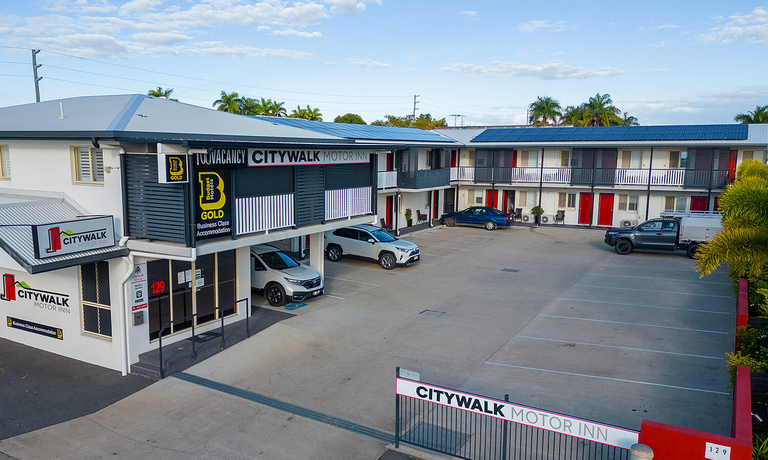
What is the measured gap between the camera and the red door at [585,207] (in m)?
33.9

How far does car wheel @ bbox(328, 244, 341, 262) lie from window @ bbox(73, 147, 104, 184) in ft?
39.8

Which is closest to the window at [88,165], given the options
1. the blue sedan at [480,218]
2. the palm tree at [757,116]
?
the blue sedan at [480,218]

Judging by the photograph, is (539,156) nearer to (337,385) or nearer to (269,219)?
(269,219)

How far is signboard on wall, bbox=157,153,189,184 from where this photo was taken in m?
11.0

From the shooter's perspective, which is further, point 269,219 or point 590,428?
point 269,219

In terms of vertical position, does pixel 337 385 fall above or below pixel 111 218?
below

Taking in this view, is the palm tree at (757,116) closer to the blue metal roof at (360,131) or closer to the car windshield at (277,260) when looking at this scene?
the blue metal roof at (360,131)

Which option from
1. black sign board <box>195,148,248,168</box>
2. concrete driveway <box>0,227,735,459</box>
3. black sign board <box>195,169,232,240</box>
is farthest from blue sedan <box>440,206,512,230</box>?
black sign board <box>195,169,232,240</box>

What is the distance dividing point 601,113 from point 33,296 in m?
51.4

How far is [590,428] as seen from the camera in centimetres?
712

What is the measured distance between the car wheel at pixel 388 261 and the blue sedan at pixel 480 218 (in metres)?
12.6

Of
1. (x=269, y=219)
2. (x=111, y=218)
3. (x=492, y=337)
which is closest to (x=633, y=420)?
(x=492, y=337)

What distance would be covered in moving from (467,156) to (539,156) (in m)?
4.94

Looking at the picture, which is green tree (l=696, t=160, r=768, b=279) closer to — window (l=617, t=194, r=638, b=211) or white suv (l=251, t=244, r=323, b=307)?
white suv (l=251, t=244, r=323, b=307)
